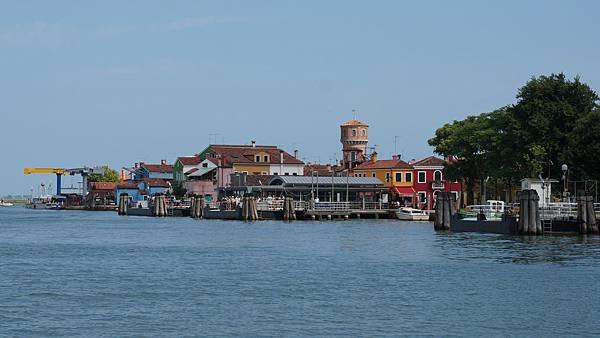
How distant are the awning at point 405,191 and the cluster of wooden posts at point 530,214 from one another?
225ft

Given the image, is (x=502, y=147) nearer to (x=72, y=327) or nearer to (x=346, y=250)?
(x=346, y=250)

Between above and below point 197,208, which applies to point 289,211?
below

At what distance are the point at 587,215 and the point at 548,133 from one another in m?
22.9

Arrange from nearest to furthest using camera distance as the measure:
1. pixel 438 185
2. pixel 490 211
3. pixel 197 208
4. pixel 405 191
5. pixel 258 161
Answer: pixel 490 211 → pixel 197 208 → pixel 438 185 → pixel 405 191 → pixel 258 161

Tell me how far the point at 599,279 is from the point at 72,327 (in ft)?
75.6

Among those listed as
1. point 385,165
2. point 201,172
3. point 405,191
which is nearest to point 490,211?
point 405,191

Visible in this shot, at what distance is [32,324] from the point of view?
3519 cm

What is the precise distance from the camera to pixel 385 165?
486ft

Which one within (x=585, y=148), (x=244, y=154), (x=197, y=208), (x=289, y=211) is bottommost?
(x=289, y=211)

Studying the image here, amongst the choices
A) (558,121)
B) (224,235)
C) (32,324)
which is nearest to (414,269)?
(32,324)

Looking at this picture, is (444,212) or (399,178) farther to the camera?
(399,178)

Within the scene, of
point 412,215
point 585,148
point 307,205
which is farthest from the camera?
point 307,205

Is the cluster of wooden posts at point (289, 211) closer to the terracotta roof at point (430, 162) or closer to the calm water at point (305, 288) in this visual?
the terracotta roof at point (430, 162)

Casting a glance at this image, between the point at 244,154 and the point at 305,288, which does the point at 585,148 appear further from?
the point at 244,154
